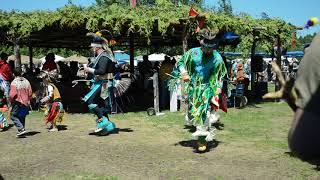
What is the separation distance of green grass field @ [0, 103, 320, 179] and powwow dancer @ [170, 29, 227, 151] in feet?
1.50

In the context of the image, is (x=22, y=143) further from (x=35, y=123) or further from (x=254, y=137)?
(x=254, y=137)

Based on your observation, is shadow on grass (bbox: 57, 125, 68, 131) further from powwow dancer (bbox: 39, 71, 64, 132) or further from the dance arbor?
the dance arbor

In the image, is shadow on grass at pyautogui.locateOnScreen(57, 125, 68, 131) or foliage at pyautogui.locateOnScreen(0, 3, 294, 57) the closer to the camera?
shadow on grass at pyautogui.locateOnScreen(57, 125, 68, 131)

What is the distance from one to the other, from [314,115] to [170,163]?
5.21 metres

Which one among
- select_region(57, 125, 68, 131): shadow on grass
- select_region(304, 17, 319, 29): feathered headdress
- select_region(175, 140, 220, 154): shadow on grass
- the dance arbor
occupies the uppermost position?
the dance arbor

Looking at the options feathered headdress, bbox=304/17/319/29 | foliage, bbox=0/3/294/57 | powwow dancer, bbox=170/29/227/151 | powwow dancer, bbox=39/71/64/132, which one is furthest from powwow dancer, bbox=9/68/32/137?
feathered headdress, bbox=304/17/319/29

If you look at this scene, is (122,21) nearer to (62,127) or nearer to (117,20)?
(117,20)

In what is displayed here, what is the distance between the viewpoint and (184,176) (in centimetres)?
633

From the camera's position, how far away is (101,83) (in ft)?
31.8

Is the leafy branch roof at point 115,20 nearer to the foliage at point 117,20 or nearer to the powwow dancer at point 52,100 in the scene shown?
the foliage at point 117,20

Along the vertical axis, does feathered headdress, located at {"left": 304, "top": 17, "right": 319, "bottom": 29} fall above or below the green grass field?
above

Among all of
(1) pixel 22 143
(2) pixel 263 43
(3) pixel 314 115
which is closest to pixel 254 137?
(1) pixel 22 143

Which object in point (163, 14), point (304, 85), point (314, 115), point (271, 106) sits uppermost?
point (163, 14)

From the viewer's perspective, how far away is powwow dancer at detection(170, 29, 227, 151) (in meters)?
7.81
